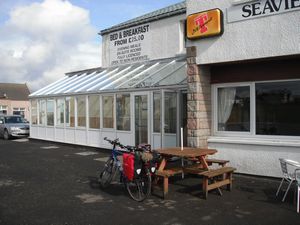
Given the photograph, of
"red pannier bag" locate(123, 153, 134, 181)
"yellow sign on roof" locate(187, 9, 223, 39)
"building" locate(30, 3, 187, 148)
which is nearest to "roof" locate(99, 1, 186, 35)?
"building" locate(30, 3, 187, 148)

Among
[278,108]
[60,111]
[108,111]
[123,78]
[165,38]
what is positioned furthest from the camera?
[60,111]

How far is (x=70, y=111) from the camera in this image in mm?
18500

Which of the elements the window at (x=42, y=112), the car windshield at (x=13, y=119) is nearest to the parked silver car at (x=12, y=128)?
the car windshield at (x=13, y=119)

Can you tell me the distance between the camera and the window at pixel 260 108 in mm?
9266

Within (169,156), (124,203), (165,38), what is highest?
(165,38)

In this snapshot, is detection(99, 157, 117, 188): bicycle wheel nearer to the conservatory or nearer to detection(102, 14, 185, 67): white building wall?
the conservatory

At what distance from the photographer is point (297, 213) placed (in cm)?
662

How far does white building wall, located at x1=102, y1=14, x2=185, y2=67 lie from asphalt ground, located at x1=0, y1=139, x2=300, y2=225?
7.94 m

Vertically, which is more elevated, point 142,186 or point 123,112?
point 123,112

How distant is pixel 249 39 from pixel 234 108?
211 cm

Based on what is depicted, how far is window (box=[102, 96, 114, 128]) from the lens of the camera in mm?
15719

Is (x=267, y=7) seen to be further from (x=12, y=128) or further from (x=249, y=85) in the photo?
(x=12, y=128)

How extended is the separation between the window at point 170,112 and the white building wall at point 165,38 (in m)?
4.06

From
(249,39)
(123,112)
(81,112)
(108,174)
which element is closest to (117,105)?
(123,112)
